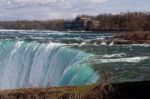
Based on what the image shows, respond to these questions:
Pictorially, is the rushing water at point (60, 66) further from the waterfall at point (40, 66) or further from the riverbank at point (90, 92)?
the riverbank at point (90, 92)

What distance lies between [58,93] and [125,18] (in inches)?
4020

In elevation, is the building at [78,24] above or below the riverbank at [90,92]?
below

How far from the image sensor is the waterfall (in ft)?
65.0

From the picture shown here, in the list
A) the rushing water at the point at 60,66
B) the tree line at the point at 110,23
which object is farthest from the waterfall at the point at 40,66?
the tree line at the point at 110,23

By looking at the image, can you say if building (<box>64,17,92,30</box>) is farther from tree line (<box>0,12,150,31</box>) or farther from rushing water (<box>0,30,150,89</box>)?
rushing water (<box>0,30,150,89</box>)

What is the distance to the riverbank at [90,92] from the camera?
9438 mm

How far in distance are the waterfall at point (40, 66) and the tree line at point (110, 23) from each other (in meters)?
53.8

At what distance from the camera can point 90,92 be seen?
9.59 metres

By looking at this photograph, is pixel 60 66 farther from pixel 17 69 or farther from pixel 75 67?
pixel 17 69

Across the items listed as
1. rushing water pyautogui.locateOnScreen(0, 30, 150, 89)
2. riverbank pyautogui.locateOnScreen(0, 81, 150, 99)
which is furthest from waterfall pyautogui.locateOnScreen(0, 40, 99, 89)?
riverbank pyautogui.locateOnScreen(0, 81, 150, 99)

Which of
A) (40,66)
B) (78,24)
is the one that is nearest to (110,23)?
(78,24)

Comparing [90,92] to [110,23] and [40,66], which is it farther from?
[110,23]

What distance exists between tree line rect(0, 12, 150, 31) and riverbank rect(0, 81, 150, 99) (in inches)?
2937

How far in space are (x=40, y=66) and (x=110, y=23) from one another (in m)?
86.4
